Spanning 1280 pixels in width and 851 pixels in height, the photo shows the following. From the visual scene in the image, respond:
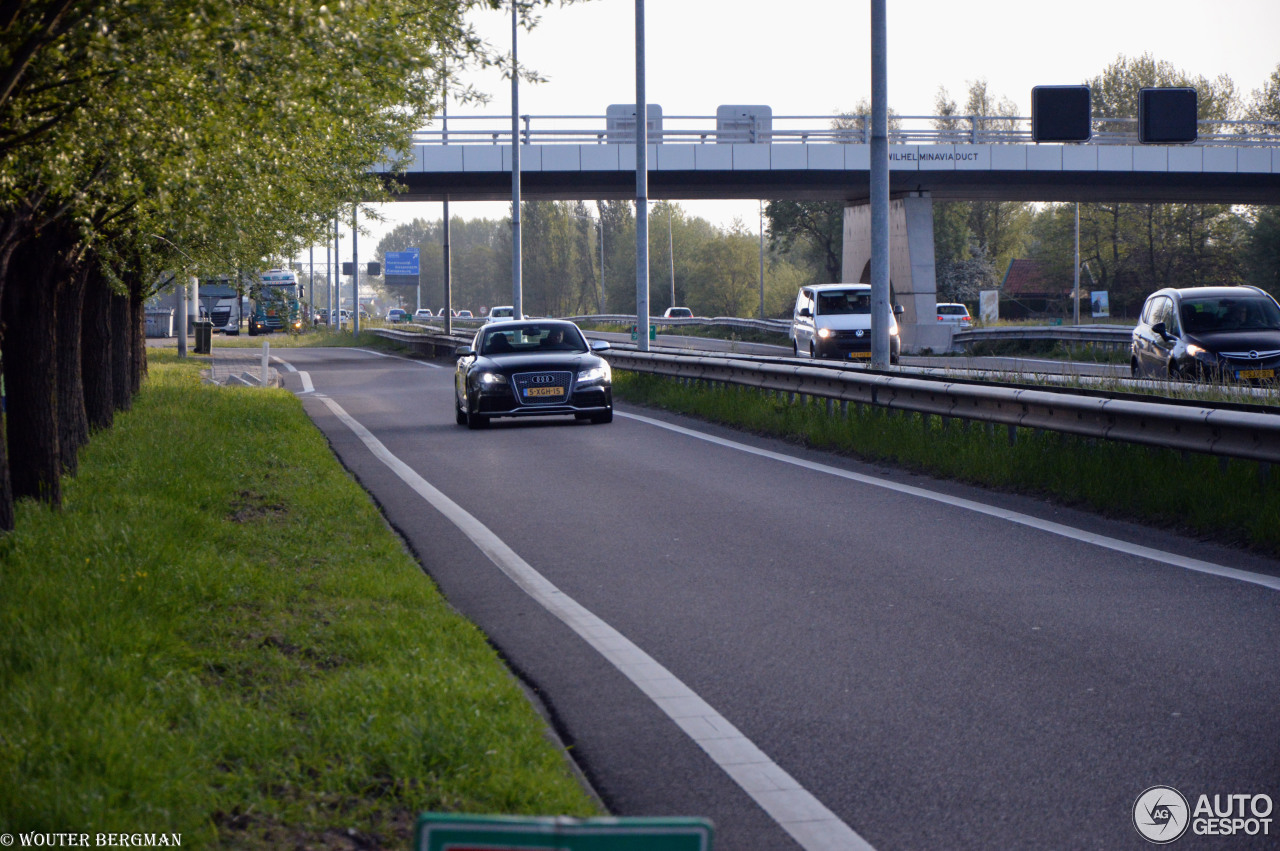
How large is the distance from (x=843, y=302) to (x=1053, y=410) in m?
23.2

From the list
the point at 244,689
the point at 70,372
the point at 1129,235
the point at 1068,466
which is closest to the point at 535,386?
the point at 70,372

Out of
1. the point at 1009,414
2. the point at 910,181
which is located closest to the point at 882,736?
the point at 1009,414

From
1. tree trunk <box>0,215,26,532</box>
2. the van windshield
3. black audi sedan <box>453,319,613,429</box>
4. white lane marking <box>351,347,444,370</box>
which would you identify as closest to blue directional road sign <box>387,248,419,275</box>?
white lane marking <box>351,347,444,370</box>

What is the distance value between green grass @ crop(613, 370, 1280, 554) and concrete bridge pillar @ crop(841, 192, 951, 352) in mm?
28946

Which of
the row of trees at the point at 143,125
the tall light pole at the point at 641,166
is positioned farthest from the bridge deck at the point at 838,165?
the row of trees at the point at 143,125

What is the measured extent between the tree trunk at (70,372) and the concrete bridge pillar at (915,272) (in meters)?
33.9

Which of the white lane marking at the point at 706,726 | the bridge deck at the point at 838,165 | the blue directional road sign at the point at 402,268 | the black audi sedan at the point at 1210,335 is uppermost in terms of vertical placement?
the blue directional road sign at the point at 402,268

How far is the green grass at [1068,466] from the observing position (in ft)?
30.3

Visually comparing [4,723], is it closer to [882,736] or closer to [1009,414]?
[882,736]

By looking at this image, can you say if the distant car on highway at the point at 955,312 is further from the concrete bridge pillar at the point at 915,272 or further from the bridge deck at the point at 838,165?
the bridge deck at the point at 838,165

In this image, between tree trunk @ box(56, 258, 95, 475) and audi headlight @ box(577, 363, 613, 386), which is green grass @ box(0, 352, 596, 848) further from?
audi headlight @ box(577, 363, 613, 386)

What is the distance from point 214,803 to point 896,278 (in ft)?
148

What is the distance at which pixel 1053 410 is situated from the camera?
11.7 meters

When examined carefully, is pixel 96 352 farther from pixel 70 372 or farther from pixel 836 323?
pixel 836 323
